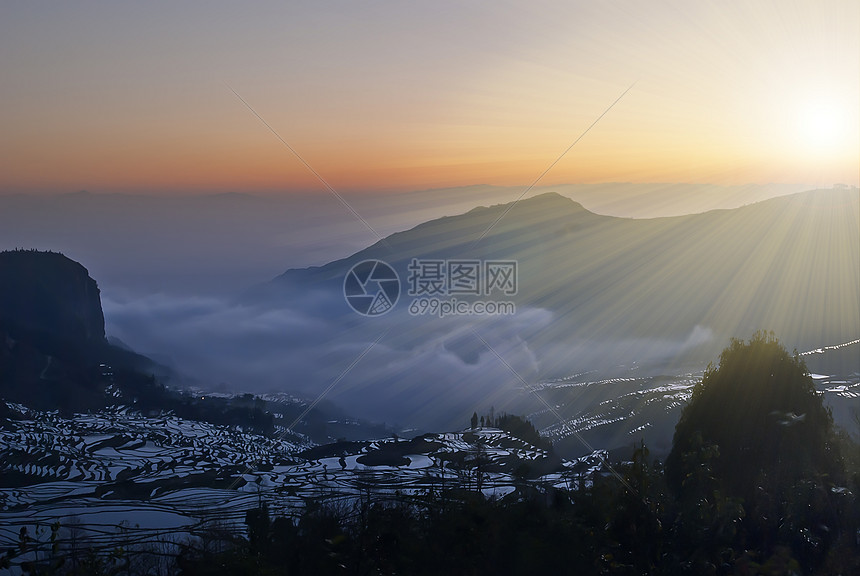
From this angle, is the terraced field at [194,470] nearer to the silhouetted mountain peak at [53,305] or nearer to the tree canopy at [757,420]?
the tree canopy at [757,420]

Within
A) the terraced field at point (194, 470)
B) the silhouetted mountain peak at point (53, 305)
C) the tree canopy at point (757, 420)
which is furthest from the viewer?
the silhouetted mountain peak at point (53, 305)

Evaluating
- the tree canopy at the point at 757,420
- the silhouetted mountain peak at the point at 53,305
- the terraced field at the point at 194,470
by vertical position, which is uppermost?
the silhouetted mountain peak at the point at 53,305

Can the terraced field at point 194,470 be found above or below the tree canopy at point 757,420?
below

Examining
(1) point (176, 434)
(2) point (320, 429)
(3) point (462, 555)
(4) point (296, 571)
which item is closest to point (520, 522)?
(3) point (462, 555)

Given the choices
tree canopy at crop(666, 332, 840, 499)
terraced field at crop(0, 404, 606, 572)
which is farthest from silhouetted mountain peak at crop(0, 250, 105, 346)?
tree canopy at crop(666, 332, 840, 499)

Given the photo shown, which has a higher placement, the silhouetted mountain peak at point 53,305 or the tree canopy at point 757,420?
the silhouetted mountain peak at point 53,305

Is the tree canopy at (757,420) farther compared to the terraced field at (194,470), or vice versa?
the terraced field at (194,470)

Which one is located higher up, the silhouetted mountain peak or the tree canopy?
the silhouetted mountain peak

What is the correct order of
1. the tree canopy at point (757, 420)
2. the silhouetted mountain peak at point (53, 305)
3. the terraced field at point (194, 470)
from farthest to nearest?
the silhouetted mountain peak at point (53, 305)
the terraced field at point (194, 470)
the tree canopy at point (757, 420)

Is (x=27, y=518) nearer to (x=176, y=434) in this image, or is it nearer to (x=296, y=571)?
(x=176, y=434)

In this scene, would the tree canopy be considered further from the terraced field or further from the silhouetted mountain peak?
the silhouetted mountain peak

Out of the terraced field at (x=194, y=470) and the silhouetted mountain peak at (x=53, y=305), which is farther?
the silhouetted mountain peak at (x=53, y=305)

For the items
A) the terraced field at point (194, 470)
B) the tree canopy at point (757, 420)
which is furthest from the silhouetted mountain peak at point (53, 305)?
the tree canopy at point (757, 420)

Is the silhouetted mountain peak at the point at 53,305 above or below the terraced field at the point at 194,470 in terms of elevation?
above
